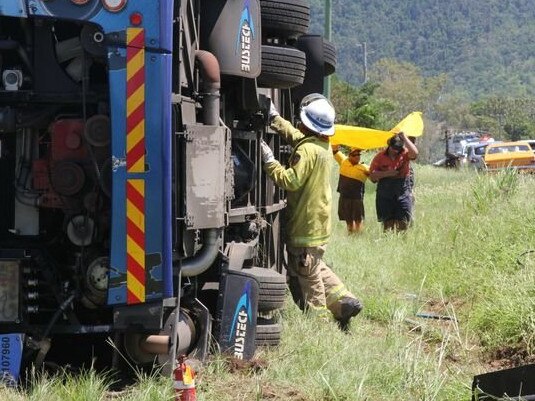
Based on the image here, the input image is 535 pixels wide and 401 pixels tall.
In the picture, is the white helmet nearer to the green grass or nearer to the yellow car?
the green grass

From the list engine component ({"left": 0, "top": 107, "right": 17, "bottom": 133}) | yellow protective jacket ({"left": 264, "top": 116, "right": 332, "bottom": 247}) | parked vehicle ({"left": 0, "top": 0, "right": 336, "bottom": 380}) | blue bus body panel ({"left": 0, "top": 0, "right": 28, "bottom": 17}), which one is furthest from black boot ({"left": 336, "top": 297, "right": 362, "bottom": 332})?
blue bus body panel ({"left": 0, "top": 0, "right": 28, "bottom": 17})

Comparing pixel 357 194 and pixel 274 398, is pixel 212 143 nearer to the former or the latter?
pixel 274 398

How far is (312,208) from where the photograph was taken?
7.04 m

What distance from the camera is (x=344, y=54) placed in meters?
155

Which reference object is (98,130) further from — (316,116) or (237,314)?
(316,116)

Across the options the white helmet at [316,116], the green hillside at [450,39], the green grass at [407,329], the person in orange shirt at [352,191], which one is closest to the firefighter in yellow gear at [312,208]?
the white helmet at [316,116]

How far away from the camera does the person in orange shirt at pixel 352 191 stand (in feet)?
46.4

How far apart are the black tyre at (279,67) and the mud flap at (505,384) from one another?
2721 mm

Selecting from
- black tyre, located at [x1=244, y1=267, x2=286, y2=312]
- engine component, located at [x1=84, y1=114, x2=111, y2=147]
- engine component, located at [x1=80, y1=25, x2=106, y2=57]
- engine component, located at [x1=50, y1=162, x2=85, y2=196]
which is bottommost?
black tyre, located at [x1=244, y1=267, x2=286, y2=312]

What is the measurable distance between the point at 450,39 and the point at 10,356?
17076 cm

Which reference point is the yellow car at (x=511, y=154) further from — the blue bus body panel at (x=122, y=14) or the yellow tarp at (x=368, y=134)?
the blue bus body panel at (x=122, y=14)

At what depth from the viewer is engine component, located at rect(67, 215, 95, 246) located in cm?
489

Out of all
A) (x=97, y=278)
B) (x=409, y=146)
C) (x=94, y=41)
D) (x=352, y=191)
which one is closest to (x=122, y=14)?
(x=94, y=41)

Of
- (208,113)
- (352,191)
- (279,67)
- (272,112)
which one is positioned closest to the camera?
(208,113)
